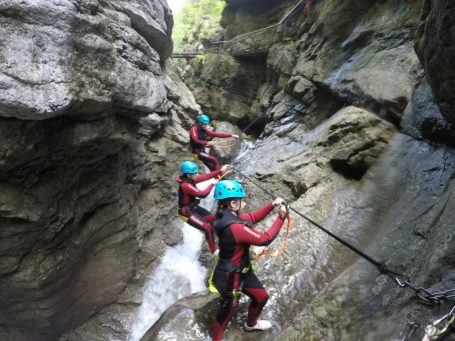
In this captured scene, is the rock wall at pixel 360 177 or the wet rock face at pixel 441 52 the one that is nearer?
the wet rock face at pixel 441 52

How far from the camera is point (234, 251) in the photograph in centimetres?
471

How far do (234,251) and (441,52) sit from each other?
3651mm

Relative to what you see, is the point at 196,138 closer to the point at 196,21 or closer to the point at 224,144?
the point at 224,144

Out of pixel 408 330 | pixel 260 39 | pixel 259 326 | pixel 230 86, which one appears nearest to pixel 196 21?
pixel 230 86

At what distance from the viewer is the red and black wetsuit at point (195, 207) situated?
815 centimetres

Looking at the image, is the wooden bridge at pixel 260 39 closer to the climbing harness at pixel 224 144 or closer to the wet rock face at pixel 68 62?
the climbing harness at pixel 224 144

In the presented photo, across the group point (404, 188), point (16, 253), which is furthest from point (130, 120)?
point (404, 188)

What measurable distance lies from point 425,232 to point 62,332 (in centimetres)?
864

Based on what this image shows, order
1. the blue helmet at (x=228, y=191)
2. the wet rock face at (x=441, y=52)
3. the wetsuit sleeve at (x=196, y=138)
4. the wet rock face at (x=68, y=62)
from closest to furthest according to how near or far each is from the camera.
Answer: the wet rock face at (x=441, y=52) < the wet rock face at (x=68, y=62) < the blue helmet at (x=228, y=191) < the wetsuit sleeve at (x=196, y=138)

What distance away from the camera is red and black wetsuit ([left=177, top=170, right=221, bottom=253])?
8148 millimetres

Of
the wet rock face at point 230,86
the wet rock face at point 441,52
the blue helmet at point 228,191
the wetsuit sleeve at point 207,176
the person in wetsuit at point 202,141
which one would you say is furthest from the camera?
the wet rock face at point 230,86

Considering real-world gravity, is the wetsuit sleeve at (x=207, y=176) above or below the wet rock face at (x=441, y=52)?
below

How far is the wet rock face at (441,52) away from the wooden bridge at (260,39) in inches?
508

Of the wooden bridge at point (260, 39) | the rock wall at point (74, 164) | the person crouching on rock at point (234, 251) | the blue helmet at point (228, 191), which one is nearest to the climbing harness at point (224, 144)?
the rock wall at point (74, 164)
